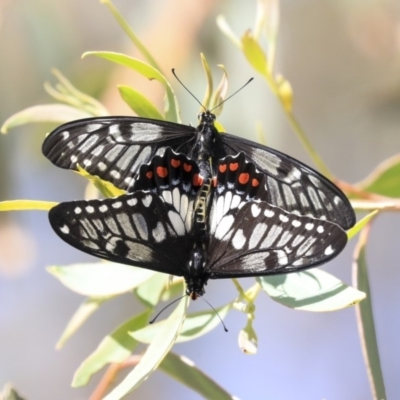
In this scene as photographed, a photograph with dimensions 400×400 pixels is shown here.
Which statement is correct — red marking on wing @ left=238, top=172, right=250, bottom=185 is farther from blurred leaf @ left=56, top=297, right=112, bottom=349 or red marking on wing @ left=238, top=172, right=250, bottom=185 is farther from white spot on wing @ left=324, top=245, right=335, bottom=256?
blurred leaf @ left=56, top=297, right=112, bottom=349

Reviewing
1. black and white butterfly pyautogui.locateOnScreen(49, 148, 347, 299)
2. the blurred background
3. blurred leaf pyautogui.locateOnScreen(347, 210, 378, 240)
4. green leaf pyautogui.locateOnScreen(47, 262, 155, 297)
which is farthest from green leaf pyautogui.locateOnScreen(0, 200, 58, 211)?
the blurred background

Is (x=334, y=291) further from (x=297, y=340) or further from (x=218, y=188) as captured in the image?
(x=297, y=340)

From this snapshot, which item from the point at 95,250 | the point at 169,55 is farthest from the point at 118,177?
the point at 169,55

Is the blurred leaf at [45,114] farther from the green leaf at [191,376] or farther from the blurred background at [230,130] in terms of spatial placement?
the blurred background at [230,130]

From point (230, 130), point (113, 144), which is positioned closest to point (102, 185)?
point (113, 144)

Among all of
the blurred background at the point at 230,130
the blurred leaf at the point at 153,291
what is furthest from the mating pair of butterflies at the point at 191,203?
the blurred background at the point at 230,130

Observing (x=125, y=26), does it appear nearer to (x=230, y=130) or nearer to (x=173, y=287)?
(x=173, y=287)
